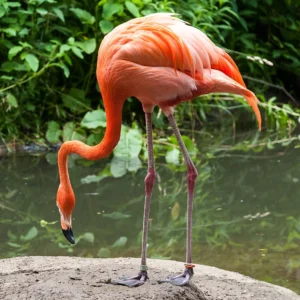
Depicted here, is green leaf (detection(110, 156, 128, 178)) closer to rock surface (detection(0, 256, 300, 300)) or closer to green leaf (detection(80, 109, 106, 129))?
green leaf (detection(80, 109, 106, 129))

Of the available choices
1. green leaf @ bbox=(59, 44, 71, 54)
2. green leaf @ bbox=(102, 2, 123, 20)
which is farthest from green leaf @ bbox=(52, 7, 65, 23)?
green leaf @ bbox=(102, 2, 123, 20)

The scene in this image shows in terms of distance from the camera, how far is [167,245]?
5.18 meters

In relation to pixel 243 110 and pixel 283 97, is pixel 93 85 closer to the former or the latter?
pixel 243 110

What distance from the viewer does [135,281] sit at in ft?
11.8

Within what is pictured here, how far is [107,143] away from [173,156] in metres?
3.64

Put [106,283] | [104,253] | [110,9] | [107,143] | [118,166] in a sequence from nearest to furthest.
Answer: [106,283] → [107,143] → [104,253] → [118,166] → [110,9]

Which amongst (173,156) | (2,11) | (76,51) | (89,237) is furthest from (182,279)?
(2,11)

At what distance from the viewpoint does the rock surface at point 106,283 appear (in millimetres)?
3363

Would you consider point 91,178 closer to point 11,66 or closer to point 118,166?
point 118,166

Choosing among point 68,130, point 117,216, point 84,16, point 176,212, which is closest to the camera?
point 117,216

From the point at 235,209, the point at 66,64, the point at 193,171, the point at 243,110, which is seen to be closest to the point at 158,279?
the point at 193,171

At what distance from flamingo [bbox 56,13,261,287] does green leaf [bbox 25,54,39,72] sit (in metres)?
3.65

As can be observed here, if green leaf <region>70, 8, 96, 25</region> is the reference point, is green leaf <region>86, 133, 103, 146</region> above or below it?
below

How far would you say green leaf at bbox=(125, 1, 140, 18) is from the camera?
7.57 metres
